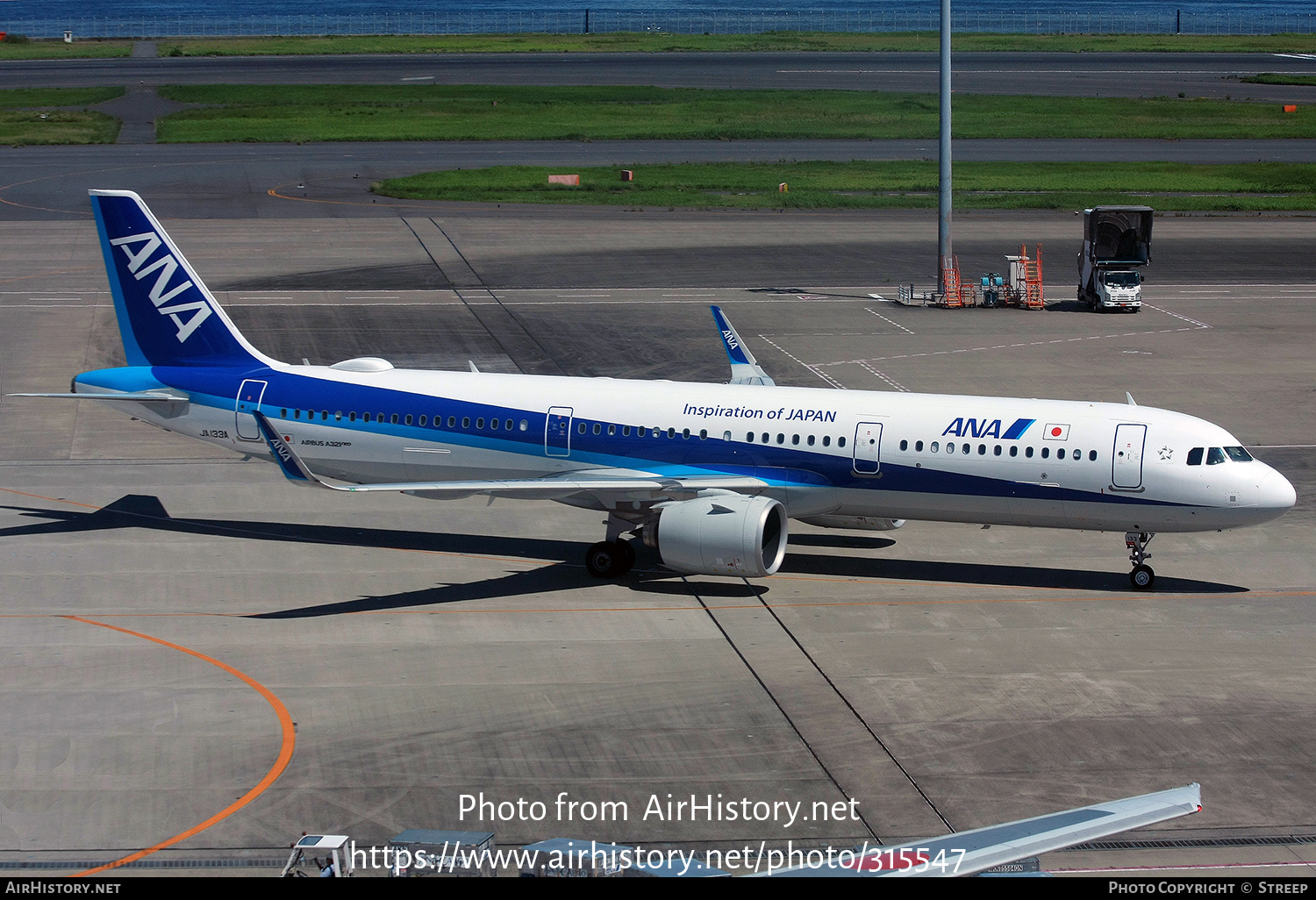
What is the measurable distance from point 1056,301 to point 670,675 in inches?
1949

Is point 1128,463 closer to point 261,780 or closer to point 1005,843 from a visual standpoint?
point 261,780

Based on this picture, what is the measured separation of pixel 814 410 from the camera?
34469 millimetres

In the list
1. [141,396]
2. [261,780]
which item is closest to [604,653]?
[261,780]

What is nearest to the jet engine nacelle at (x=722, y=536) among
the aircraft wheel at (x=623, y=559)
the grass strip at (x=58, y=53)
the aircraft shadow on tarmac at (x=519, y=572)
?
the aircraft shadow on tarmac at (x=519, y=572)

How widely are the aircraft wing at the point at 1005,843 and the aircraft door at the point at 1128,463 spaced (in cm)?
1924

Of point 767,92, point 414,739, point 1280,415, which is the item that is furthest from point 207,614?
point 767,92

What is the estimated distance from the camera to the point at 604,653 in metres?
29.2

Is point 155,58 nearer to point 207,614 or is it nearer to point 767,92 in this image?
point 767,92

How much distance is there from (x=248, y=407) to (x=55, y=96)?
117m

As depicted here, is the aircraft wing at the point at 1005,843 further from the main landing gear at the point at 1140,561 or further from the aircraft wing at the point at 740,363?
the aircraft wing at the point at 740,363

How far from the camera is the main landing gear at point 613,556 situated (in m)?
34.1

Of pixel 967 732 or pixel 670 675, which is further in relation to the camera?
pixel 670 675

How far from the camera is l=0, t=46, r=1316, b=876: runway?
22.4 metres

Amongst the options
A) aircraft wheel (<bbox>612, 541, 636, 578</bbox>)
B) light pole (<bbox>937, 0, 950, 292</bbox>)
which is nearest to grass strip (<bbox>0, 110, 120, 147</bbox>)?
light pole (<bbox>937, 0, 950, 292</bbox>)
